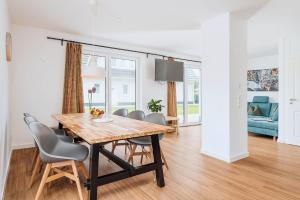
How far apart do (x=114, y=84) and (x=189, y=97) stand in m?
2.96

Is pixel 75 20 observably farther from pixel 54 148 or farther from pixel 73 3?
pixel 54 148

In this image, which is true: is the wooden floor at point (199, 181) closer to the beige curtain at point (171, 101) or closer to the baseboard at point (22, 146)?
the baseboard at point (22, 146)

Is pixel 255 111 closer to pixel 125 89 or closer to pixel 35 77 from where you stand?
pixel 125 89

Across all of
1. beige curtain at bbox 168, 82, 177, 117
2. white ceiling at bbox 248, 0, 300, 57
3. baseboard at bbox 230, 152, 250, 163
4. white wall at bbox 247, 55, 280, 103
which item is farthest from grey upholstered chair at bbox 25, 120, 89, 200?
white wall at bbox 247, 55, 280, 103

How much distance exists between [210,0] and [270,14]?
127 centimetres

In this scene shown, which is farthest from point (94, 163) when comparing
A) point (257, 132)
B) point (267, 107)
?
point (267, 107)

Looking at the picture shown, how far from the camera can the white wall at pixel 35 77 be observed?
3.73 meters

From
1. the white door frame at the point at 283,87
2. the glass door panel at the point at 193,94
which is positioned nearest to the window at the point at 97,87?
the glass door panel at the point at 193,94

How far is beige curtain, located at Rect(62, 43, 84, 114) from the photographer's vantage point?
13.5 ft

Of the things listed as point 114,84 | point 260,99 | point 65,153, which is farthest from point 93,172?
point 260,99

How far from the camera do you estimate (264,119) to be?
208 inches

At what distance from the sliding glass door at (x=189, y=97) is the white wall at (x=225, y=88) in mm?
3022

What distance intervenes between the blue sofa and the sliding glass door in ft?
5.98

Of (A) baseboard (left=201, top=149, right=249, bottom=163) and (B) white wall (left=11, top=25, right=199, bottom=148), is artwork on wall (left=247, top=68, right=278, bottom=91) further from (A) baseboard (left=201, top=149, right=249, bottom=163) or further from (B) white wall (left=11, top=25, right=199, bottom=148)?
(B) white wall (left=11, top=25, right=199, bottom=148)
